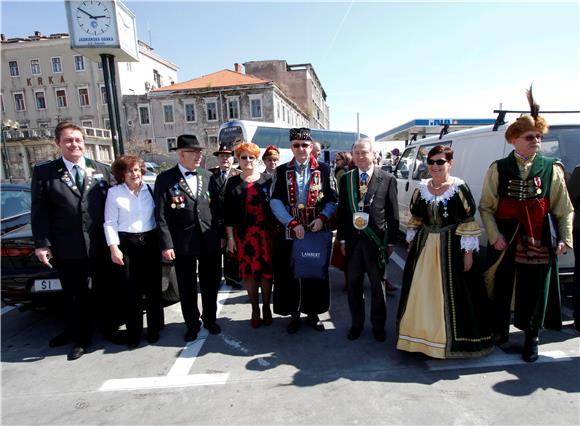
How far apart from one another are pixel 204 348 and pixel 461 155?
3.77 metres

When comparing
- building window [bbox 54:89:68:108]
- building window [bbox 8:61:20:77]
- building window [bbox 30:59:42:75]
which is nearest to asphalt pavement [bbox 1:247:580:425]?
building window [bbox 54:89:68:108]

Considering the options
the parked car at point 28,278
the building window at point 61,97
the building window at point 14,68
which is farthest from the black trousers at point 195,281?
the building window at point 14,68

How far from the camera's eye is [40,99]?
4006 centimetres

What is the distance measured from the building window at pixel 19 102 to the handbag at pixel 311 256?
163 ft

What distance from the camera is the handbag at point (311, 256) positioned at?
3389 millimetres

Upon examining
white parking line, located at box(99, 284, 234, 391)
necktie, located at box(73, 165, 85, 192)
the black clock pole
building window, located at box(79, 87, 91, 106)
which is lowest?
white parking line, located at box(99, 284, 234, 391)

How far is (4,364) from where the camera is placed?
3215 mm

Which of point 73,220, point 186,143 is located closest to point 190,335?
point 73,220

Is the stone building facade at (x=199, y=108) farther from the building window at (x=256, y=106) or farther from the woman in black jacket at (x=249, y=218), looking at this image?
the woman in black jacket at (x=249, y=218)

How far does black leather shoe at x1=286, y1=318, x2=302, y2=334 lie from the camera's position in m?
3.57

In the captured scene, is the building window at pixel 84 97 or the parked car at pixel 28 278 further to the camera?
the building window at pixel 84 97

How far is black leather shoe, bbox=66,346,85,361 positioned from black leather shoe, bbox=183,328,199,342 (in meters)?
0.95

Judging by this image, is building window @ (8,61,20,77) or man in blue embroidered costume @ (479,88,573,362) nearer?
man in blue embroidered costume @ (479,88,573,362)

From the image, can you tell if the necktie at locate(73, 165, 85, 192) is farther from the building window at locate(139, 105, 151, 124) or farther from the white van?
the building window at locate(139, 105, 151, 124)
